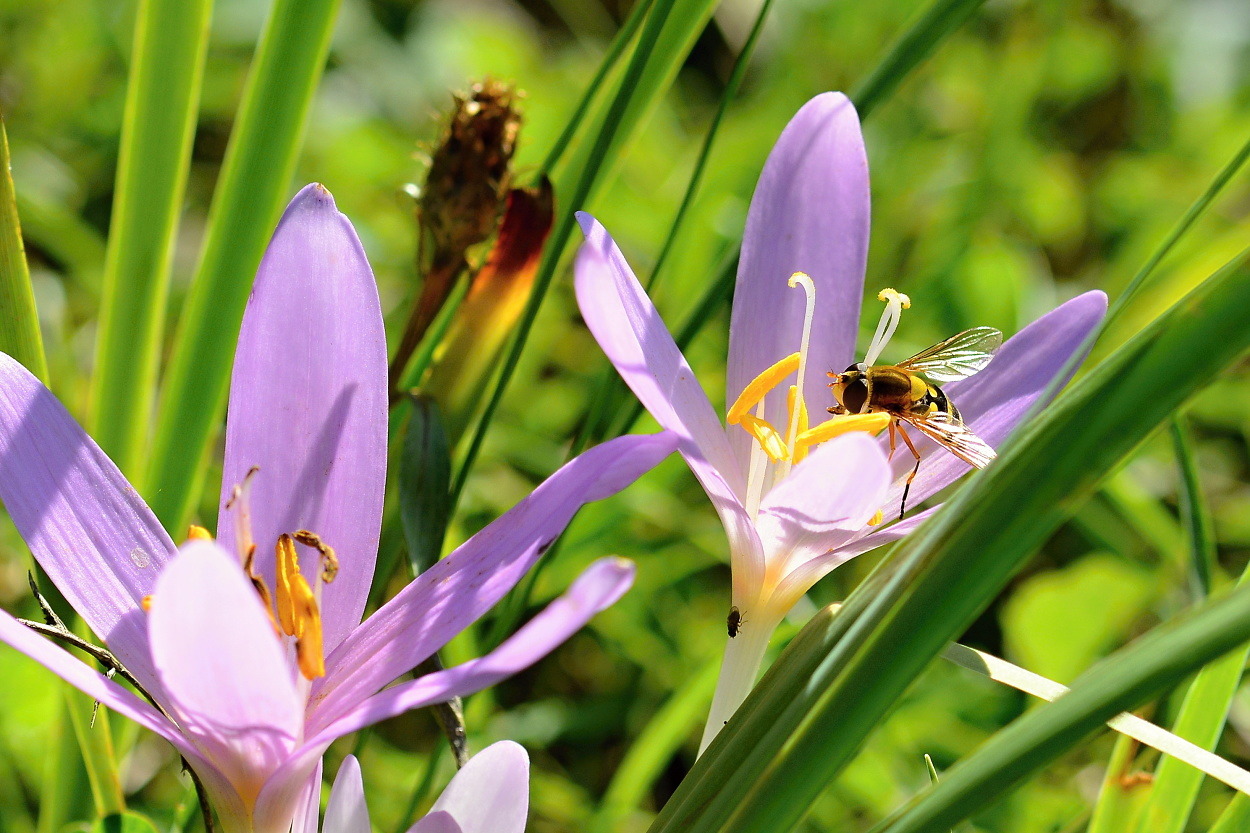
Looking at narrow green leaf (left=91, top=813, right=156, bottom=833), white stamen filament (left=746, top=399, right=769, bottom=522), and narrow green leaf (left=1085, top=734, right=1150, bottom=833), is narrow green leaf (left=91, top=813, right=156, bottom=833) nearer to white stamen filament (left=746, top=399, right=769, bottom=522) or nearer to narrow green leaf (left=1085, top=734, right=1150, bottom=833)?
white stamen filament (left=746, top=399, right=769, bottom=522)

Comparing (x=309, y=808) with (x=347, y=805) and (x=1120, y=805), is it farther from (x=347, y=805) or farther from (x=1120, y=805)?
(x=1120, y=805)

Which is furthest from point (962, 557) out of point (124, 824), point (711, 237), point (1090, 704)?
point (711, 237)

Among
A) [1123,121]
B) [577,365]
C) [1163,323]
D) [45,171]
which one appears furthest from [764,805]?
[1123,121]

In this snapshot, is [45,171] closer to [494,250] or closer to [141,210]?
[141,210]

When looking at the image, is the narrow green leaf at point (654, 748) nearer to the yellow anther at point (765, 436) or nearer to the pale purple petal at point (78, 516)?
the yellow anther at point (765, 436)

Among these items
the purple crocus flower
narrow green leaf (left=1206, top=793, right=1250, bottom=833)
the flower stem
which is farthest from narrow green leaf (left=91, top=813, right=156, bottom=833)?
narrow green leaf (left=1206, top=793, right=1250, bottom=833)
